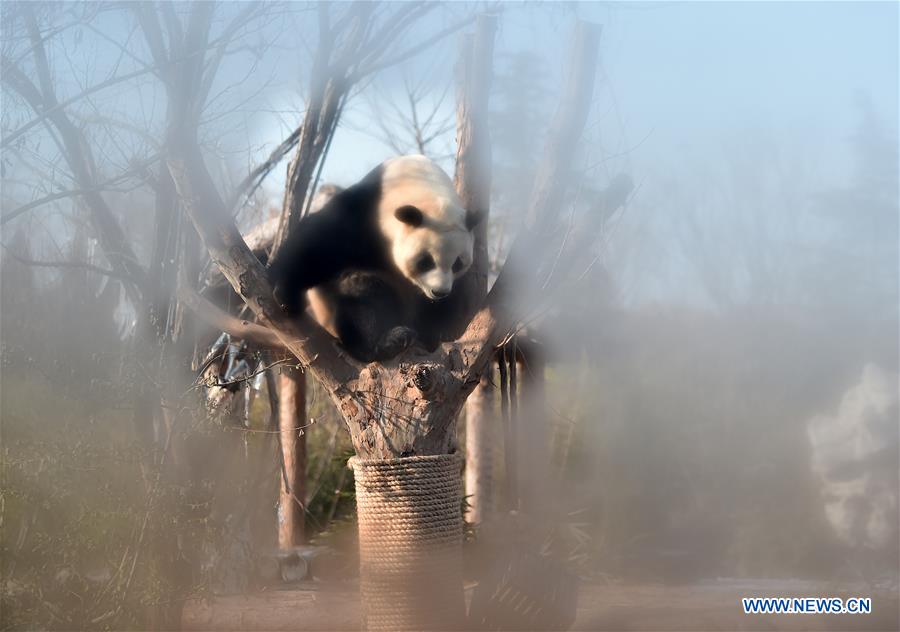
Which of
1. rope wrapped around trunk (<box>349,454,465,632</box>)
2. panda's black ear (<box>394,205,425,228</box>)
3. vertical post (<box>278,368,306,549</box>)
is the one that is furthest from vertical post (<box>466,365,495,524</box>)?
rope wrapped around trunk (<box>349,454,465,632</box>)

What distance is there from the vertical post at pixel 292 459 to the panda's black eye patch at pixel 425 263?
94.4 inches

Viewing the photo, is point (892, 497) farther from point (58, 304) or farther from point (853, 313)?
point (58, 304)

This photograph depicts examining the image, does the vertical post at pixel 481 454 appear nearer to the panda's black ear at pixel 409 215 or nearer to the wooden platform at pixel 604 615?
the wooden platform at pixel 604 615

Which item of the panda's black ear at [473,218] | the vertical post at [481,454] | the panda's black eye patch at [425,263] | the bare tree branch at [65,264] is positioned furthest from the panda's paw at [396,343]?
the vertical post at [481,454]

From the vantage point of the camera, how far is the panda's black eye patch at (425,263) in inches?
185

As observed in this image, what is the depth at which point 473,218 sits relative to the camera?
4695 millimetres

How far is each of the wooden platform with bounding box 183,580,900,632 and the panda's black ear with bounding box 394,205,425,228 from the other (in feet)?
7.07

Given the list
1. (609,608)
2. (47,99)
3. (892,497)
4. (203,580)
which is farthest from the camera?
(892,497)

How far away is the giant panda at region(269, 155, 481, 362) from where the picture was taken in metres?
4.52

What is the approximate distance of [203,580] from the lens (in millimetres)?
4496

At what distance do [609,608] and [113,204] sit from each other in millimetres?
3751

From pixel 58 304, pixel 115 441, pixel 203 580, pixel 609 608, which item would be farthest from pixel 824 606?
pixel 58 304

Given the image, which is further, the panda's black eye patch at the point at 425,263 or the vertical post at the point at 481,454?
the vertical post at the point at 481,454

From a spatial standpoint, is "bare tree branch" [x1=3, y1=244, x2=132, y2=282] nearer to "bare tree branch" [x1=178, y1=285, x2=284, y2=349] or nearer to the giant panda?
"bare tree branch" [x1=178, y1=285, x2=284, y2=349]
